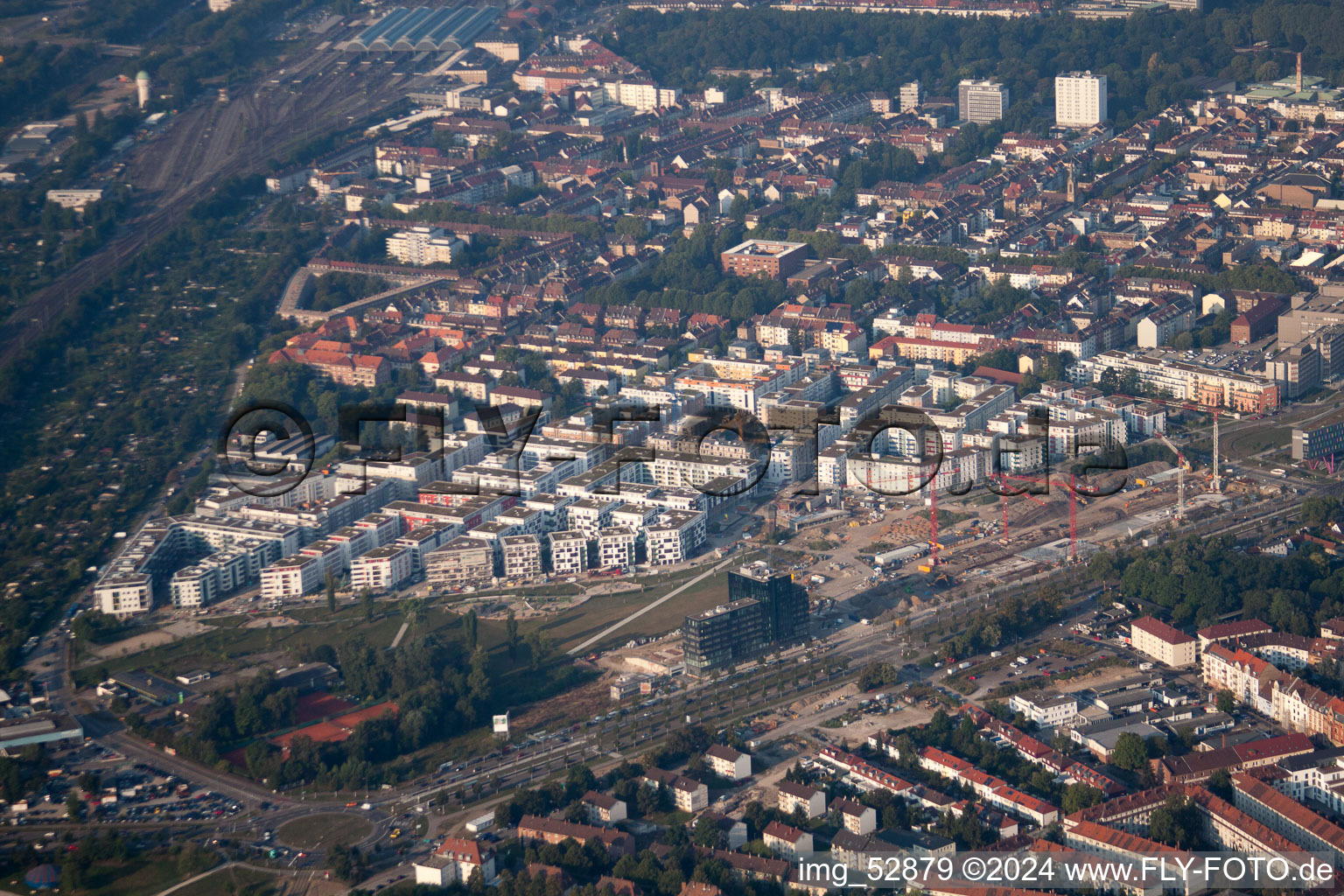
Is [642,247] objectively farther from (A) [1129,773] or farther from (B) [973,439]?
(A) [1129,773]

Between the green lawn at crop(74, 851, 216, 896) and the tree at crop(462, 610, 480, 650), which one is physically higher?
the tree at crop(462, 610, 480, 650)

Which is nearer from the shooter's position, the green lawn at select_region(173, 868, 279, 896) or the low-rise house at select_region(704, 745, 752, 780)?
the green lawn at select_region(173, 868, 279, 896)

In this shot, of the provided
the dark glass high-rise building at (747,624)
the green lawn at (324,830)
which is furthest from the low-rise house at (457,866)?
the dark glass high-rise building at (747,624)

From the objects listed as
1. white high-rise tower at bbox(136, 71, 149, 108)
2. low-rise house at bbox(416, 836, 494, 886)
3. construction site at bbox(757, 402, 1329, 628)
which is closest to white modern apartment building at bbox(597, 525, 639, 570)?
construction site at bbox(757, 402, 1329, 628)

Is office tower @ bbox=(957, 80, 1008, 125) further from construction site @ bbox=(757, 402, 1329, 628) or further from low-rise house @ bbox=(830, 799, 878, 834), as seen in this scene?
low-rise house @ bbox=(830, 799, 878, 834)

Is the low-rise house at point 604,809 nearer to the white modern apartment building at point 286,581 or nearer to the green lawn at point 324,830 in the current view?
the green lawn at point 324,830

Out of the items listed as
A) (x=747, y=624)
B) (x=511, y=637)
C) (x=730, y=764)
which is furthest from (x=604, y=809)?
(x=511, y=637)
